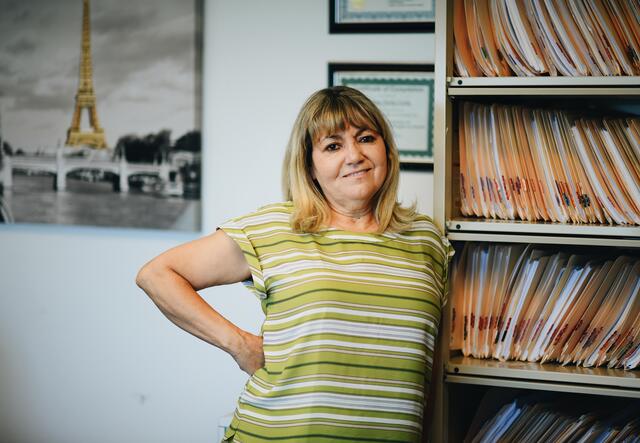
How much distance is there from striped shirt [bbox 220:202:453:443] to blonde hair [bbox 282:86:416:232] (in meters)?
0.04

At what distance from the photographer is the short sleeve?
169 centimetres

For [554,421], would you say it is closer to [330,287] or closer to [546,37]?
[330,287]

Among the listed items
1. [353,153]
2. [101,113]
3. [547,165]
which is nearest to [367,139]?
[353,153]

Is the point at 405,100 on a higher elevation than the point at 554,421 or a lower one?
higher

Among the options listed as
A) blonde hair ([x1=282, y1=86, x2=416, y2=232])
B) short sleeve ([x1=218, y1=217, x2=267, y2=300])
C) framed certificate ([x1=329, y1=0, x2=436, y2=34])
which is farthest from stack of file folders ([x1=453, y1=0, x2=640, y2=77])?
short sleeve ([x1=218, y1=217, x2=267, y2=300])

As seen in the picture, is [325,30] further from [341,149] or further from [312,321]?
[312,321]

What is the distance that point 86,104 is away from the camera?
2574mm

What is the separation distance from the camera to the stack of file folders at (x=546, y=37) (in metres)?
1.76

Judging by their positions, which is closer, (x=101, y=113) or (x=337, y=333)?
(x=337, y=333)

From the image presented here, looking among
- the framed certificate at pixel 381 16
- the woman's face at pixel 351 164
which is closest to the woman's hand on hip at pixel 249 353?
the woman's face at pixel 351 164

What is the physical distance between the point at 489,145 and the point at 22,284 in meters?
1.82

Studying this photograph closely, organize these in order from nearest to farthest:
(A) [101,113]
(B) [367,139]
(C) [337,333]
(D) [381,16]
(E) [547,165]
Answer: (C) [337,333] → (B) [367,139] → (E) [547,165] → (D) [381,16] → (A) [101,113]

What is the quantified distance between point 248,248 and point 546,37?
88 centimetres

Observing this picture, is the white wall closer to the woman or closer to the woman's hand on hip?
the woman
